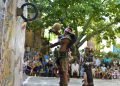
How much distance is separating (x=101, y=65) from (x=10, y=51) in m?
18.6

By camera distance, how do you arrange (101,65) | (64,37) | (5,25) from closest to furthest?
(5,25) < (64,37) < (101,65)

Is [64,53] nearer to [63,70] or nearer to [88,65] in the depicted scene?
[63,70]

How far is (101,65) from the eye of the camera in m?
23.0

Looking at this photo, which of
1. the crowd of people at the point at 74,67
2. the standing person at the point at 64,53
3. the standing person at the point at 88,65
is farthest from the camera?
the crowd of people at the point at 74,67

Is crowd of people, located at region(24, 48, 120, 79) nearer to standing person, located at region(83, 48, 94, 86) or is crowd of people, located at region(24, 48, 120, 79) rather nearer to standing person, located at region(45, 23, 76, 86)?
standing person, located at region(83, 48, 94, 86)

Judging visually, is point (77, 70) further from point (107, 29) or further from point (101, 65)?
point (107, 29)

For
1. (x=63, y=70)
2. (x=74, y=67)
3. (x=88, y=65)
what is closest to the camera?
(x=63, y=70)

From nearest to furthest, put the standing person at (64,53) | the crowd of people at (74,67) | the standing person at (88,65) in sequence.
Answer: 1. the standing person at (64,53)
2. the standing person at (88,65)
3. the crowd of people at (74,67)

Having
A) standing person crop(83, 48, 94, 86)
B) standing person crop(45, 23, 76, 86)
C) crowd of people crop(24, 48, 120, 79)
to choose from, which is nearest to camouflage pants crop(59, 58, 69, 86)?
standing person crop(45, 23, 76, 86)

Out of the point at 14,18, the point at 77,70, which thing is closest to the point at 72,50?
the point at 14,18

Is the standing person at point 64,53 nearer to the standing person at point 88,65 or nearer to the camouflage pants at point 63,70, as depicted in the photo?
the camouflage pants at point 63,70

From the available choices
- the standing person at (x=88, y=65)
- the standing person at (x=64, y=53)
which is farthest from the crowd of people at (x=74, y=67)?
the standing person at (x=64, y=53)

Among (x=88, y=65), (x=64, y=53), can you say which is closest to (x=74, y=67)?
(x=88, y=65)

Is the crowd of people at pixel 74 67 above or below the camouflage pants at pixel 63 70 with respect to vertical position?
Answer: above
